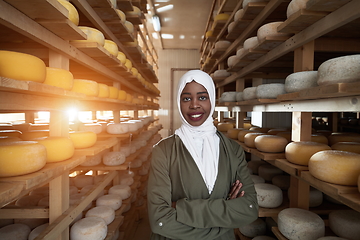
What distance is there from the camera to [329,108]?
118 cm

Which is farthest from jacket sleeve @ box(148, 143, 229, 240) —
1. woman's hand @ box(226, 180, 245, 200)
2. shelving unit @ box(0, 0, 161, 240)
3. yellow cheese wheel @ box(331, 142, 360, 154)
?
yellow cheese wheel @ box(331, 142, 360, 154)

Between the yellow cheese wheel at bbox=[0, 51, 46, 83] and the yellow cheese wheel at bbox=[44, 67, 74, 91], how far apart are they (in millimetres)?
199

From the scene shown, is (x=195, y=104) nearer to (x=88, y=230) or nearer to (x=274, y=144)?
(x=274, y=144)

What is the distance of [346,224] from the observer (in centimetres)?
142

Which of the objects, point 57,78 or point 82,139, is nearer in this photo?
point 57,78

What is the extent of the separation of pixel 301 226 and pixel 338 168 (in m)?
0.56

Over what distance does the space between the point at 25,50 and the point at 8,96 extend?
29.1 inches

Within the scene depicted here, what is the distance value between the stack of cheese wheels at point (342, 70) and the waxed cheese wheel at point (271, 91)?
0.72 meters

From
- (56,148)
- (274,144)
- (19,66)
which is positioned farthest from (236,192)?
(19,66)

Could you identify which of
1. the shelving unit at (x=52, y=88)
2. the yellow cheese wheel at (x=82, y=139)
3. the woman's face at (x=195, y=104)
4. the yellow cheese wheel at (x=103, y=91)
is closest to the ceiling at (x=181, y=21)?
the shelving unit at (x=52, y=88)

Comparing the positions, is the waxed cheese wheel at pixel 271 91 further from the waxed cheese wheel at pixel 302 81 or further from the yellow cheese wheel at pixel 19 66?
the yellow cheese wheel at pixel 19 66

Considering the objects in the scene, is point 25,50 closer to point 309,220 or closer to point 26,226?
point 26,226

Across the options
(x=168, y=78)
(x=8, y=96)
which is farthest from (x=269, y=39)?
(x=168, y=78)

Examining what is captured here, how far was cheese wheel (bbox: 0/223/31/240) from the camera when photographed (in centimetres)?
155
